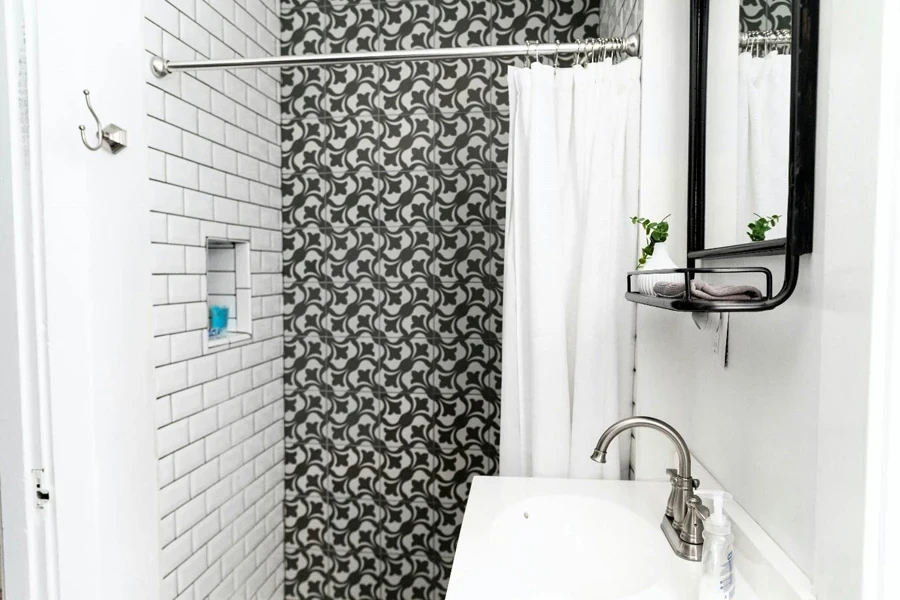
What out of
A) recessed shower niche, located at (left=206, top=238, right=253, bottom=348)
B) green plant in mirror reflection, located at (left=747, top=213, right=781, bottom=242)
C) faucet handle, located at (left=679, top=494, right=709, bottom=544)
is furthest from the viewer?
recessed shower niche, located at (left=206, top=238, right=253, bottom=348)

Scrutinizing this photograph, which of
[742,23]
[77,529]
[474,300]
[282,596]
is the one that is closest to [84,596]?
[77,529]

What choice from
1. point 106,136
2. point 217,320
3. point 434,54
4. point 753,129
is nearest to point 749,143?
point 753,129

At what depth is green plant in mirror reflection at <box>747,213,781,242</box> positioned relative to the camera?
2.81ft

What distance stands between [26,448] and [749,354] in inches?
57.8

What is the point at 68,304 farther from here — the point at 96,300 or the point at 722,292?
the point at 722,292

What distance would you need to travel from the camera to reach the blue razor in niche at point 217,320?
1.78 m

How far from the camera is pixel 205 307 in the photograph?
1628mm

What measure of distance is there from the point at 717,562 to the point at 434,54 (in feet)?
4.16

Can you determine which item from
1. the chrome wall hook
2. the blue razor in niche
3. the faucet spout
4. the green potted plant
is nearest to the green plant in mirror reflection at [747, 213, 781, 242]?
the green potted plant

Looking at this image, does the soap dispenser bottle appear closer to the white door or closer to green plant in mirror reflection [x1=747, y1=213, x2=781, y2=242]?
green plant in mirror reflection [x1=747, y1=213, x2=781, y2=242]

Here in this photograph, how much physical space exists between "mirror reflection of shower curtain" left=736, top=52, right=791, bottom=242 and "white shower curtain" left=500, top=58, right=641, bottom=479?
0.41 m

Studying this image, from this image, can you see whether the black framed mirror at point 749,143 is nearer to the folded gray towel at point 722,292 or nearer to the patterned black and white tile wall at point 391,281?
the folded gray towel at point 722,292

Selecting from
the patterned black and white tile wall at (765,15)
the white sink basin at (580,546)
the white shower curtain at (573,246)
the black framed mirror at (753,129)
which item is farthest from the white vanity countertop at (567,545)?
the patterned black and white tile wall at (765,15)

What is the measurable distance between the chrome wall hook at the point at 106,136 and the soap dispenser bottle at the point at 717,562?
1.42 metres
